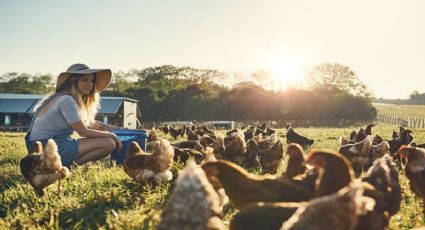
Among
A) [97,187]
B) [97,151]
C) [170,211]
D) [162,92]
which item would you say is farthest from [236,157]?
[162,92]

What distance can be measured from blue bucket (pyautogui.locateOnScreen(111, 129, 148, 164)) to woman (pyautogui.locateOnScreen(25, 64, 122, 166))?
642 millimetres

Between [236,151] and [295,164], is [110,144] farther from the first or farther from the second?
[295,164]

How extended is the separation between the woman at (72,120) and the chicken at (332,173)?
16.0ft

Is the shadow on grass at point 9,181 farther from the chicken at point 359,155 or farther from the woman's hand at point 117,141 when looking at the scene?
the chicken at point 359,155

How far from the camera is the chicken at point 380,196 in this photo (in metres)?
3.18

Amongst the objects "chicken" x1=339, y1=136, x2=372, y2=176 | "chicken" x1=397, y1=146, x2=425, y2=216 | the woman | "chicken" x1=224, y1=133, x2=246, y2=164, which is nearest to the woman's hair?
the woman

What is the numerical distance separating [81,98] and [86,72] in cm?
61

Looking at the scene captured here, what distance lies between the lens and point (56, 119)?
730 centimetres

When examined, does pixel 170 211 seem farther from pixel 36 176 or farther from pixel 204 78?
pixel 204 78

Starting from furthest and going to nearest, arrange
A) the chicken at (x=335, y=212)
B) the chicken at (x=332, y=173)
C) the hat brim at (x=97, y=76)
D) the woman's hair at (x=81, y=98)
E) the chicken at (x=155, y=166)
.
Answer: the woman's hair at (x=81, y=98), the hat brim at (x=97, y=76), the chicken at (x=155, y=166), the chicken at (x=332, y=173), the chicken at (x=335, y=212)

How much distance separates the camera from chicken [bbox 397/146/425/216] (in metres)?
5.09

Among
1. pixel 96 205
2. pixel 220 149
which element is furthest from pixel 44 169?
pixel 220 149

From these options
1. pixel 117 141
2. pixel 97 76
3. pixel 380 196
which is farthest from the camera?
pixel 97 76

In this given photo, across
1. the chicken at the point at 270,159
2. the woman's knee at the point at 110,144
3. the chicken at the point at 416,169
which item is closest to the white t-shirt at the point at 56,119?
the woman's knee at the point at 110,144
